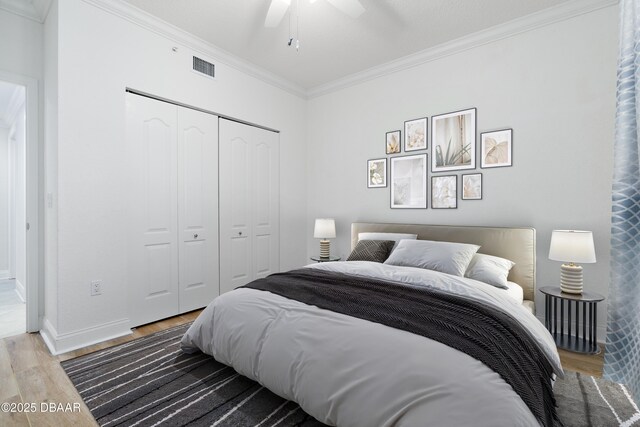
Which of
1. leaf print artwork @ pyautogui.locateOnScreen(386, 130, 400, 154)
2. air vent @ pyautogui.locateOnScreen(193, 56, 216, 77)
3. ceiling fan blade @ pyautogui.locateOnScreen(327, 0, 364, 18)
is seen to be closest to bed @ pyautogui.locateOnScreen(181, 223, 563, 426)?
leaf print artwork @ pyautogui.locateOnScreen(386, 130, 400, 154)

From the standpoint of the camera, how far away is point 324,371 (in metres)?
1.39

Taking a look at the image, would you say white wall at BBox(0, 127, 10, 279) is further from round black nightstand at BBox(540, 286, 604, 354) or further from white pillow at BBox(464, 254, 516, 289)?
round black nightstand at BBox(540, 286, 604, 354)

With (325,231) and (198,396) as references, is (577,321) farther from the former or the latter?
(198,396)

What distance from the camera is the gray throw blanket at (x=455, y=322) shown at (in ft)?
4.07

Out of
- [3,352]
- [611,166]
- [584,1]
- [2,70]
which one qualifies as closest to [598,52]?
[584,1]

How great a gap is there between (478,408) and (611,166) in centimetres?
254

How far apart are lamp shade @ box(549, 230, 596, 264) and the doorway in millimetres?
4560

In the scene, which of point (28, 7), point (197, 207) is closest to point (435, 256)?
point (197, 207)

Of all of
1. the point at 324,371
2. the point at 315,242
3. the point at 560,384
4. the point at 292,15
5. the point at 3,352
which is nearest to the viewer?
the point at 324,371

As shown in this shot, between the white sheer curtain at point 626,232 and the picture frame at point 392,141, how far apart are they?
1969 millimetres

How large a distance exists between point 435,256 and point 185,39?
317 centimetres

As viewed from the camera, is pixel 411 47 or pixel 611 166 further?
pixel 411 47

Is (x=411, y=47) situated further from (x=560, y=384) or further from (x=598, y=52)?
(x=560, y=384)

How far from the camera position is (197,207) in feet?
10.8
